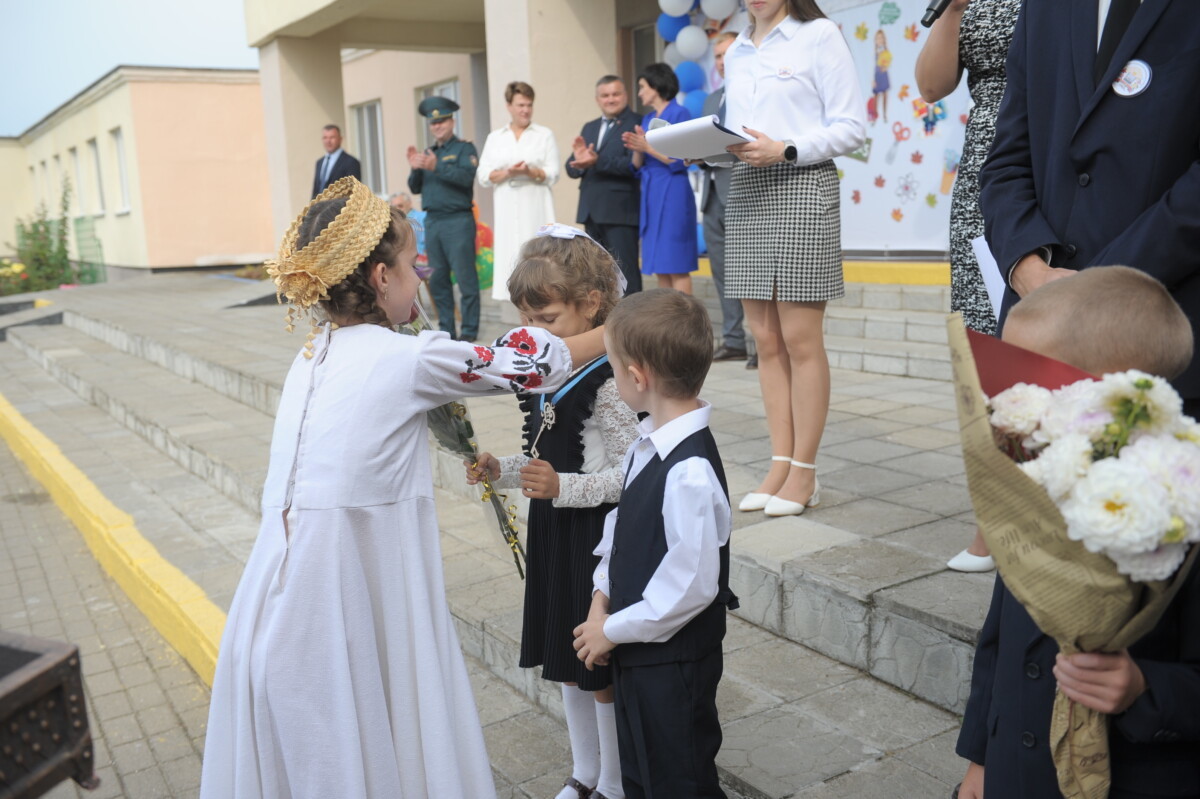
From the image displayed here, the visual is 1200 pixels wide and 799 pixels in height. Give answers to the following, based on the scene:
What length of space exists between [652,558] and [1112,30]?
131 centimetres

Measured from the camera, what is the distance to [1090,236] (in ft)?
6.40

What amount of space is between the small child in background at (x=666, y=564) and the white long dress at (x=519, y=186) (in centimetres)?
607

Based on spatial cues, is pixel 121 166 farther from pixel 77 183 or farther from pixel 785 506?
pixel 785 506

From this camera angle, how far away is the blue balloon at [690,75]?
9.45 metres

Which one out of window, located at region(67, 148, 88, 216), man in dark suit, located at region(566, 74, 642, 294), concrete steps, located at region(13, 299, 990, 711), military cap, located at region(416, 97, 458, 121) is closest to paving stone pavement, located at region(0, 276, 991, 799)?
concrete steps, located at region(13, 299, 990, 711)

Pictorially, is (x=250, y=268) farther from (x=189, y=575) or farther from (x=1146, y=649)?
(x=1146, y=649)

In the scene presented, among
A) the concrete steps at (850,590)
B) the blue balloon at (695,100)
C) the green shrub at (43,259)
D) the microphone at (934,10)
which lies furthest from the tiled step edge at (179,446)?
the green shrub at (43,259)

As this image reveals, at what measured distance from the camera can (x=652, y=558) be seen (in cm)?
198

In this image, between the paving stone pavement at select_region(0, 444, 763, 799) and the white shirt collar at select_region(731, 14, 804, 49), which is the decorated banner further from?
the paving stone pavement at select_region(0, 444, 763, 799)

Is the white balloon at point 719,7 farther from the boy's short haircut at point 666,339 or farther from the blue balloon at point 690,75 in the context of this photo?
the boy's short haircut at point 666,339

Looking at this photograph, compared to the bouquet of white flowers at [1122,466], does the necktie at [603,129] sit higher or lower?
higher

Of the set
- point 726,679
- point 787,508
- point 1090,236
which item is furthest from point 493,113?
point 1090,236

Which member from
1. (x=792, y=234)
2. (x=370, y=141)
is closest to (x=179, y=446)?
(x=792, y=234)

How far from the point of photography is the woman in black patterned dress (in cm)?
279
